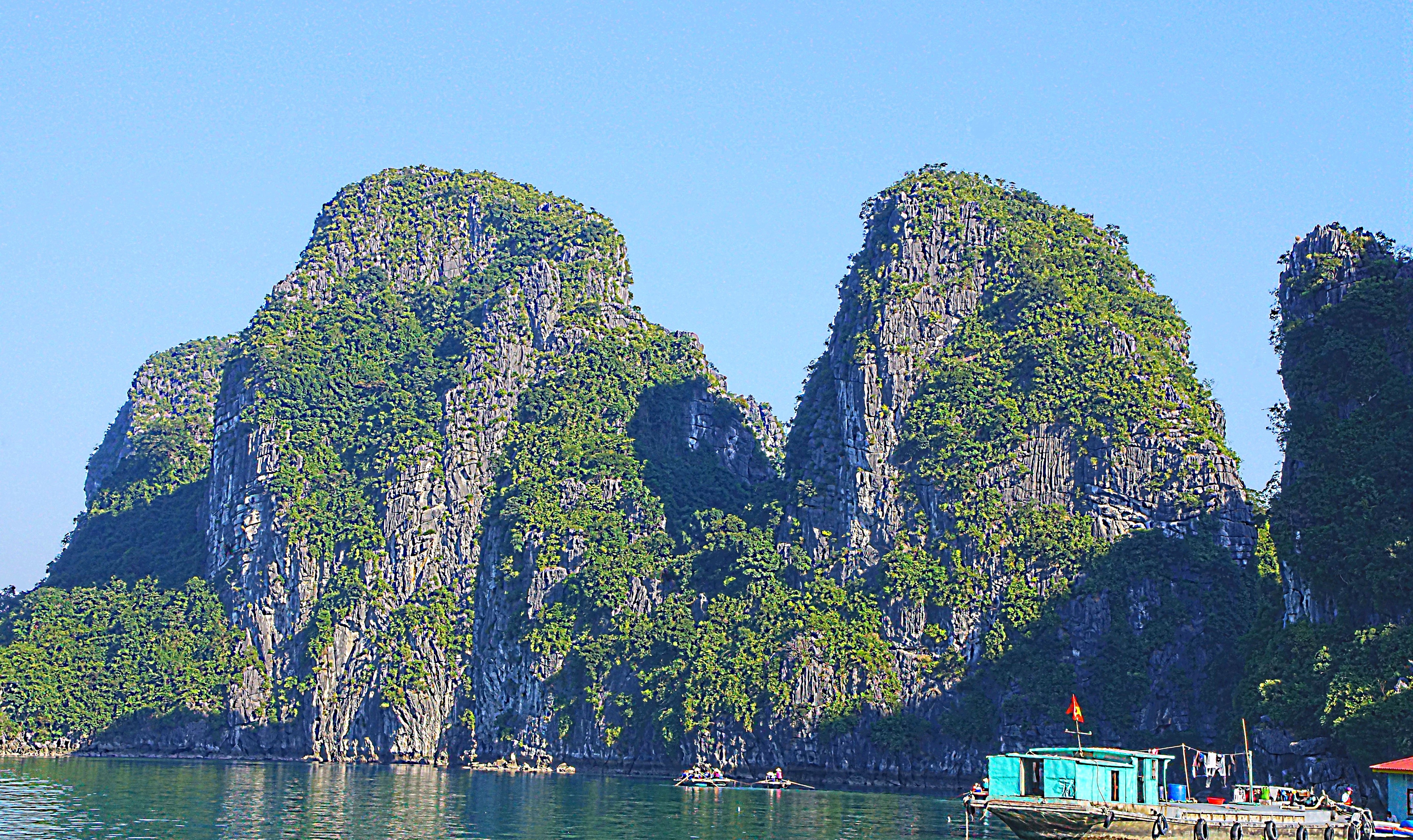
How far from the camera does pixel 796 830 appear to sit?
51906 millimetres

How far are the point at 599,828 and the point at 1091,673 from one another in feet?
119

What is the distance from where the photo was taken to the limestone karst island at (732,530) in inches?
2657

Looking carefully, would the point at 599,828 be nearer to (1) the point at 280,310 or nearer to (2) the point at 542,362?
(2) the point at 542,362

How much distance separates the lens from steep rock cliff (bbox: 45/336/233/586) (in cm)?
11338

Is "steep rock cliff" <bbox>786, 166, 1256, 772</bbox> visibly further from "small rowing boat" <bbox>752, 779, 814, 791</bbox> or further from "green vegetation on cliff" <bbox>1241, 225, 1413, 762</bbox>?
"green vegetation on cliff" <bbox>1241, 225, 1413, 762</bbox>

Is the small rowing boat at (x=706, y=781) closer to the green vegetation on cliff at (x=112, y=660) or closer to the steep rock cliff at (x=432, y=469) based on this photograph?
the steep rock cliff at (x=432, y=469)

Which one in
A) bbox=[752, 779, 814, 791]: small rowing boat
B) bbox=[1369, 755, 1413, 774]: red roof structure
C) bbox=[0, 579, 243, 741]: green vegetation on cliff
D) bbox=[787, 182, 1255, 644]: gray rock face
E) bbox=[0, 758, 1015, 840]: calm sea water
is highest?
bbox=[787, 182, 1255, 644]: gray rock face

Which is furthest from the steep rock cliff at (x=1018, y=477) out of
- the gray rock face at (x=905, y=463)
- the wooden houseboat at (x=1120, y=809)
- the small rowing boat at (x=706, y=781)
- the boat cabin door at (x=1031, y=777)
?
the boat cabin door at (x=1031, y=777)

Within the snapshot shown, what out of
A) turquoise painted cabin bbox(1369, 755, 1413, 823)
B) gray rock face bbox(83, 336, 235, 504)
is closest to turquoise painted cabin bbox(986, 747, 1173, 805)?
turquoise painted cabin bbox(1369, 755, 1413, 823)

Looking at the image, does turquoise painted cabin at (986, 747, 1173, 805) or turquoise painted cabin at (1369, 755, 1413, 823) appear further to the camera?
turquoise painted cabin at (1369, 755, 1413, 823)

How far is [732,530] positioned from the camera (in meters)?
95.3

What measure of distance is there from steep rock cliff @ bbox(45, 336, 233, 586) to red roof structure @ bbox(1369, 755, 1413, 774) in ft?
271

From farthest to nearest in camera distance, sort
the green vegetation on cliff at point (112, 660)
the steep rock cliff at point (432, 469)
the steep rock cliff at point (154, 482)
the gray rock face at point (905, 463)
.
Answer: the steep rock cliff at point (154, 482)
the green vegetation on cliff at point (112, 660)
the steep rock cliff at point (432, 469)
the gray rock face at point (905, 463)

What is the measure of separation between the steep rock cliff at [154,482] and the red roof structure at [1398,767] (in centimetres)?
8269
